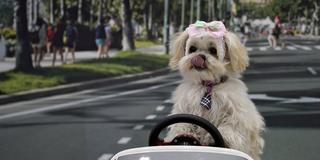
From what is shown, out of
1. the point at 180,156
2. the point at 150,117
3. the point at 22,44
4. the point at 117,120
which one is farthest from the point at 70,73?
the point at 180,156

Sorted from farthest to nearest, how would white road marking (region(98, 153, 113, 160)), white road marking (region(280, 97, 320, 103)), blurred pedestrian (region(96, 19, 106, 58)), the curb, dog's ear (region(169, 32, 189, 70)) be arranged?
blurred pedestrian (region(96, 19, 106, 58)) < the curb < white road marking (region(280, 97, 320, 103)) < white road marking (region(98, 153, 113, 160)) < dog's ear (region(169, 32, 189, 70))

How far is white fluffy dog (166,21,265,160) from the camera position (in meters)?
4.28

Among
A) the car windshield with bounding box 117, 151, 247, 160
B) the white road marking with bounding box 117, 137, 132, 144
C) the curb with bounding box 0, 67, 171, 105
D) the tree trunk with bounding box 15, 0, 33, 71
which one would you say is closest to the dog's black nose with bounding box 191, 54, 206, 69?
the car windshield with bounding box 117, 151, 247, 160

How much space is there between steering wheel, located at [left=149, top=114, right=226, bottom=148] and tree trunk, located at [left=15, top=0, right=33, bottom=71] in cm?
1684

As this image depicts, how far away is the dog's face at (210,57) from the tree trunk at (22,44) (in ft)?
54.2

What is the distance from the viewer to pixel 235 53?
14.4ft

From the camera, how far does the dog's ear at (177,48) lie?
4480 millimetres

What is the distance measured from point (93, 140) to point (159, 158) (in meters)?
7.24

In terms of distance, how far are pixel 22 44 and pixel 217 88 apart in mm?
16725

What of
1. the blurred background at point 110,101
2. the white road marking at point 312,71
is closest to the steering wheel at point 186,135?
the blurred background at point 110,101

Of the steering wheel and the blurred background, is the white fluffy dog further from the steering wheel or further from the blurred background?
the blurred background

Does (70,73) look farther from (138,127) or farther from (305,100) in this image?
(138,127)

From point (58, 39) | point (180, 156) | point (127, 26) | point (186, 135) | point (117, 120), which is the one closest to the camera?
point (180, 156)

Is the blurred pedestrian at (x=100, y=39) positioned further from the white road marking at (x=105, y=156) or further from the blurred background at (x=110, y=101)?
the white road marking at (x=105, y=156)
